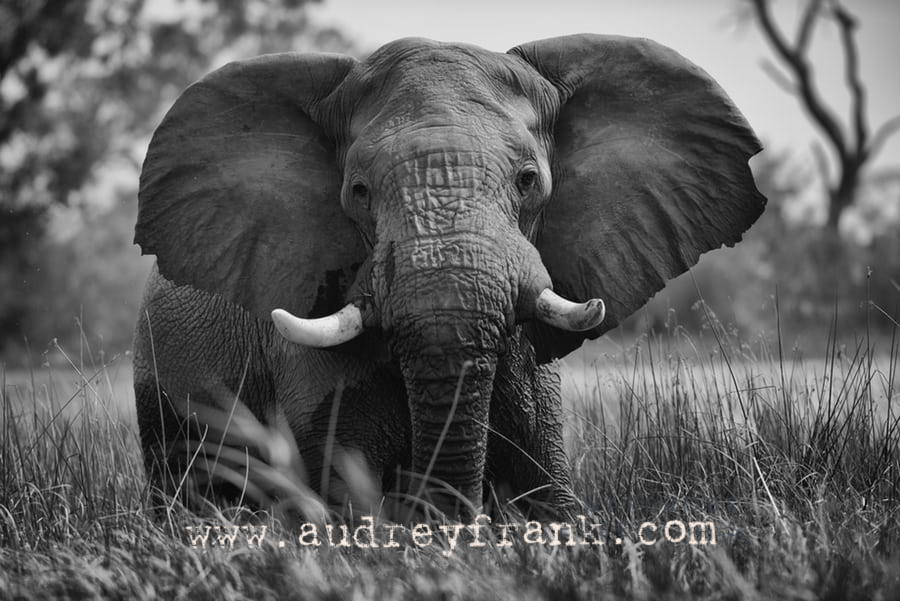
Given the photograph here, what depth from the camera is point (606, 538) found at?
172 inches

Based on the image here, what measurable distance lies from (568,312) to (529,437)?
0.91 metres

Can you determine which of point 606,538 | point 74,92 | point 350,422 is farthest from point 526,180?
point 74,92

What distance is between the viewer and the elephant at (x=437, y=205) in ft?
15.6

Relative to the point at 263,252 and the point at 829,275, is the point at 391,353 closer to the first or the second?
the point at 263,252

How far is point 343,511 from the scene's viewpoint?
4.98 metres

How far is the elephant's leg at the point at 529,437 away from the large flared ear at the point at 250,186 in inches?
32.6

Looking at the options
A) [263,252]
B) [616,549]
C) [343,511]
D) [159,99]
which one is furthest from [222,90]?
[159,99]

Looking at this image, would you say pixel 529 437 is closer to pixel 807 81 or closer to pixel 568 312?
pixel 568 312

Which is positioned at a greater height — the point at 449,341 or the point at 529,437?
the point at 449,341

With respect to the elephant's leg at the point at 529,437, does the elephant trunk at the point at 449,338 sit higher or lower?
higher

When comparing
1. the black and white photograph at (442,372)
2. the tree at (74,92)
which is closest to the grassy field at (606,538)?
the black and white photograph at (442,372)

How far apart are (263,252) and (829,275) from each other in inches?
751

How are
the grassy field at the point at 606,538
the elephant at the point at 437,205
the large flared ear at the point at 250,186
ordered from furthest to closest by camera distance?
the large flared ear at the point at 250,186, the elephant at the point at 437,205, the grassy field at the point at 606,538

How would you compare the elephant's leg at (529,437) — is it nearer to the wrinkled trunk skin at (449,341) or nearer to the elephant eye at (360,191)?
the wrinkled trunk skin at (449,341)
